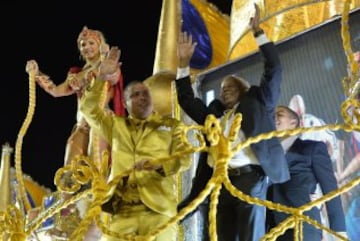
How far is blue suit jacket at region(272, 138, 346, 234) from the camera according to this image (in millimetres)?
3432

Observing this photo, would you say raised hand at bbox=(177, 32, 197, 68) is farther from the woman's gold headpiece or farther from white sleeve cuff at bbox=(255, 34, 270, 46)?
the woman's gold headpiece

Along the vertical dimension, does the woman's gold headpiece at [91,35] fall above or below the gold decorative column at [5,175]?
above

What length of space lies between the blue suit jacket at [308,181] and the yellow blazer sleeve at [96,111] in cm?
96

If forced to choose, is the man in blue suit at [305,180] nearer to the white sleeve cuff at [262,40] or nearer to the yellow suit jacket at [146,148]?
the white sleeve cuff at [262,40]

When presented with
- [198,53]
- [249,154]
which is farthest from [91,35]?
[249,154]

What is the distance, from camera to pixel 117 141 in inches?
127

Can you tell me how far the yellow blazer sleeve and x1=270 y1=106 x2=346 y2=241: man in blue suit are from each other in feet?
3.14

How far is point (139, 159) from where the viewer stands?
314 centimetres

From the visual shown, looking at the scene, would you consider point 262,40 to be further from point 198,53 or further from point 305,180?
point 198,53

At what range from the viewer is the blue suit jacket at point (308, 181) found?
3.43 m

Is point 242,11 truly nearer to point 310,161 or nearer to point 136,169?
point 310,161

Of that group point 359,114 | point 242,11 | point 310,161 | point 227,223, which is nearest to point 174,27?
point 242,11

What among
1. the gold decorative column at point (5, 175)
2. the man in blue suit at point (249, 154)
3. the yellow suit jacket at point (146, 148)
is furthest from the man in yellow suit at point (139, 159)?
the gold decorative column at point (5, 175)

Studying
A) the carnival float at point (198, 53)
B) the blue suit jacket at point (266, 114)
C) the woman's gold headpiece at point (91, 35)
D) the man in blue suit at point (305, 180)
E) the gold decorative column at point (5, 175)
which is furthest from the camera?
the gold decorative column at point (5, 175)
